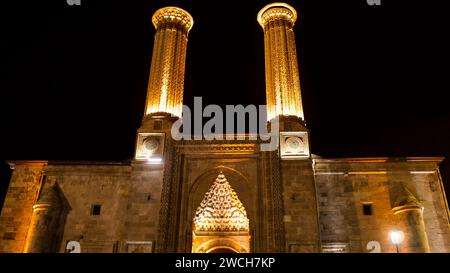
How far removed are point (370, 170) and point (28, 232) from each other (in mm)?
12187

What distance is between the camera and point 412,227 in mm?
14258

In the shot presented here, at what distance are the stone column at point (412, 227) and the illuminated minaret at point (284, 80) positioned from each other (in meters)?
3.65

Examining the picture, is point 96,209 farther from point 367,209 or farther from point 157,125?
point 367,209

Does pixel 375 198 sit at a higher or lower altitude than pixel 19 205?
higher

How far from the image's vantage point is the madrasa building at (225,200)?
14445 millimetres

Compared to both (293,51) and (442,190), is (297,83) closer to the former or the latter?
(293,51)

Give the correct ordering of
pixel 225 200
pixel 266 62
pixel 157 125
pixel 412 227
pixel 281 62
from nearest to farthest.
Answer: pixel 412 227
pixel 225 200
pixel 157 125
pixel 281 62
pixel 266 62

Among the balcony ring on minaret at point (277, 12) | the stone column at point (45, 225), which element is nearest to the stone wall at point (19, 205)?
the stone column at point (45, 225)

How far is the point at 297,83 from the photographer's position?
1775 centimetres

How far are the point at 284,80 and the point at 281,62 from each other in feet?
2.88

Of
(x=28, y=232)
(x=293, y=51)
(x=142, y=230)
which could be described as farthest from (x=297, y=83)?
(x=28, y=232)

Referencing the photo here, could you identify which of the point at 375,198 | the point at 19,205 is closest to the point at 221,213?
the point at 375,198

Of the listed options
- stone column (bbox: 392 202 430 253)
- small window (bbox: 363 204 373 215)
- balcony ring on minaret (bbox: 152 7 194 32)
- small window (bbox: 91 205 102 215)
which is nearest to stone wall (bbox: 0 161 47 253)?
small window (bbox: 91 205 102 215)
